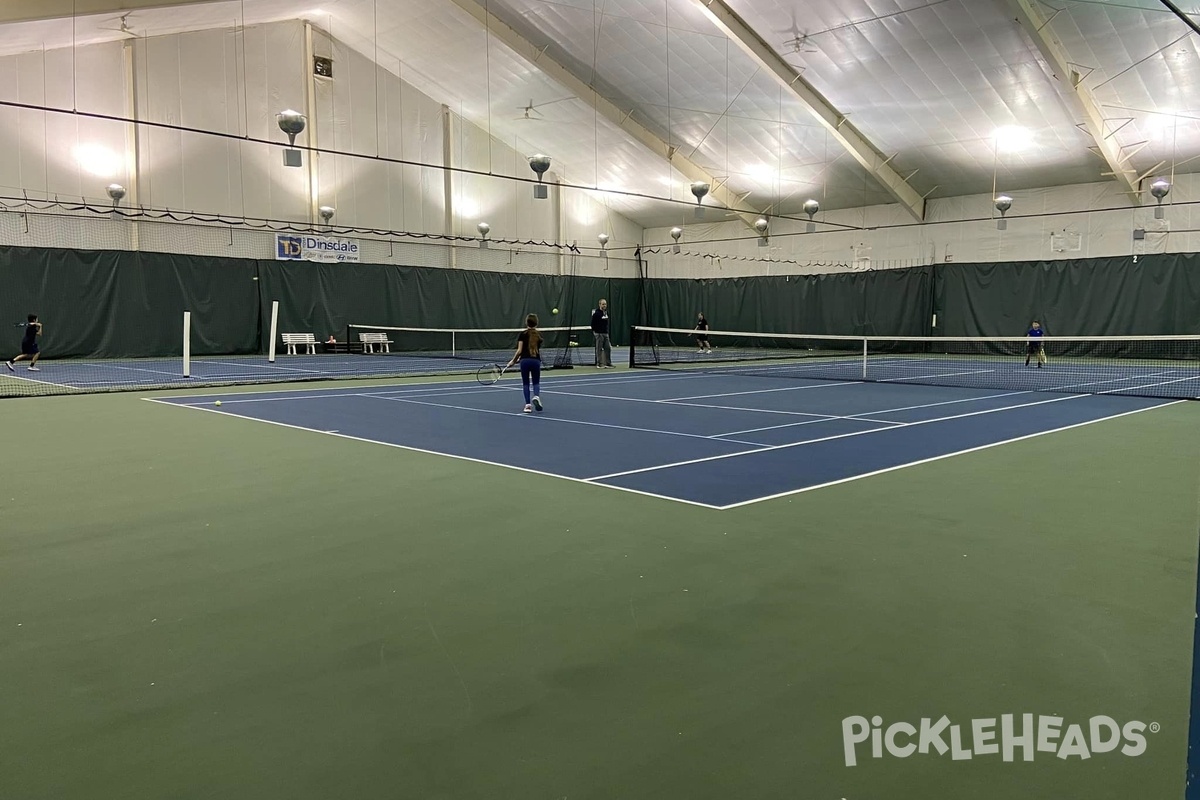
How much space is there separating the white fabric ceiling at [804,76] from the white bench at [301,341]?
8.36 meters

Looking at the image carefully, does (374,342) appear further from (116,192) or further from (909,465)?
(909,465)

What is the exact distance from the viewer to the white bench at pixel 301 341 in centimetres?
2477

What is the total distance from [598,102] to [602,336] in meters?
9.35

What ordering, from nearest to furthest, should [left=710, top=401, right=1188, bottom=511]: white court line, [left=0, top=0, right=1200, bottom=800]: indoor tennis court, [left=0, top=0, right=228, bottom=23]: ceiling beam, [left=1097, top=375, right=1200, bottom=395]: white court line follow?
[left=0, top=0, right=1200, bottom=800]: indoor tennis court, [left=710, top=401, right=1188, bottom=511]: white court line, [left=0, top=0, right=228, bottom=23]: ceiling beam, [left=1097, top=375, right=1200, bottom=395]: white court line

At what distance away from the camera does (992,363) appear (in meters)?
21.2

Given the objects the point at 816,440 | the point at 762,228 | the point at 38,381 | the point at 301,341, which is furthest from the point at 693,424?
the point at 301,341

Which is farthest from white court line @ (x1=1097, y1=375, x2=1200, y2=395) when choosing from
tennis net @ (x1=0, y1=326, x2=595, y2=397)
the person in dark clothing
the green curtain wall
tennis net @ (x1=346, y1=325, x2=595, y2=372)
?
tennis net @ (x1=346, y1=325, x2=595, y2=372)

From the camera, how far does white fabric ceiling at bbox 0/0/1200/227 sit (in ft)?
54.5

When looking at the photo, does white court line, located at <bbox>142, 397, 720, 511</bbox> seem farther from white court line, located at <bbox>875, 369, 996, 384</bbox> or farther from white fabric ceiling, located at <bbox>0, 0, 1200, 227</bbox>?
white court line, located at <bbox>875, 369, 996, 384</bbox>

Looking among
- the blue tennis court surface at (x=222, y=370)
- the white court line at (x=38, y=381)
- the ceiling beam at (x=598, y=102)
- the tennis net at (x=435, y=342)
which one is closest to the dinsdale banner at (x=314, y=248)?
the tennis net at (x=435, y=342)

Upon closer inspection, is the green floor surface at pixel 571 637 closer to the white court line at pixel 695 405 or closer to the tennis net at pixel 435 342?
the white court line at pixel 695 405

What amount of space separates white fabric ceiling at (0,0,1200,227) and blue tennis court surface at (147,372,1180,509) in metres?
6.85

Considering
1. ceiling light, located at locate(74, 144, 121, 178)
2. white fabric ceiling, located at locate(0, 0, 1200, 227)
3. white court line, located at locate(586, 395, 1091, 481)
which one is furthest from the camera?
ceiling light, located at locate(74, 144, 121, 178)

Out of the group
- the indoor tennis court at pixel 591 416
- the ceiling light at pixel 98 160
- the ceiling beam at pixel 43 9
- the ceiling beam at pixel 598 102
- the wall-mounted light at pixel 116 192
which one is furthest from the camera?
the ceiling beam at pixel 598 102
